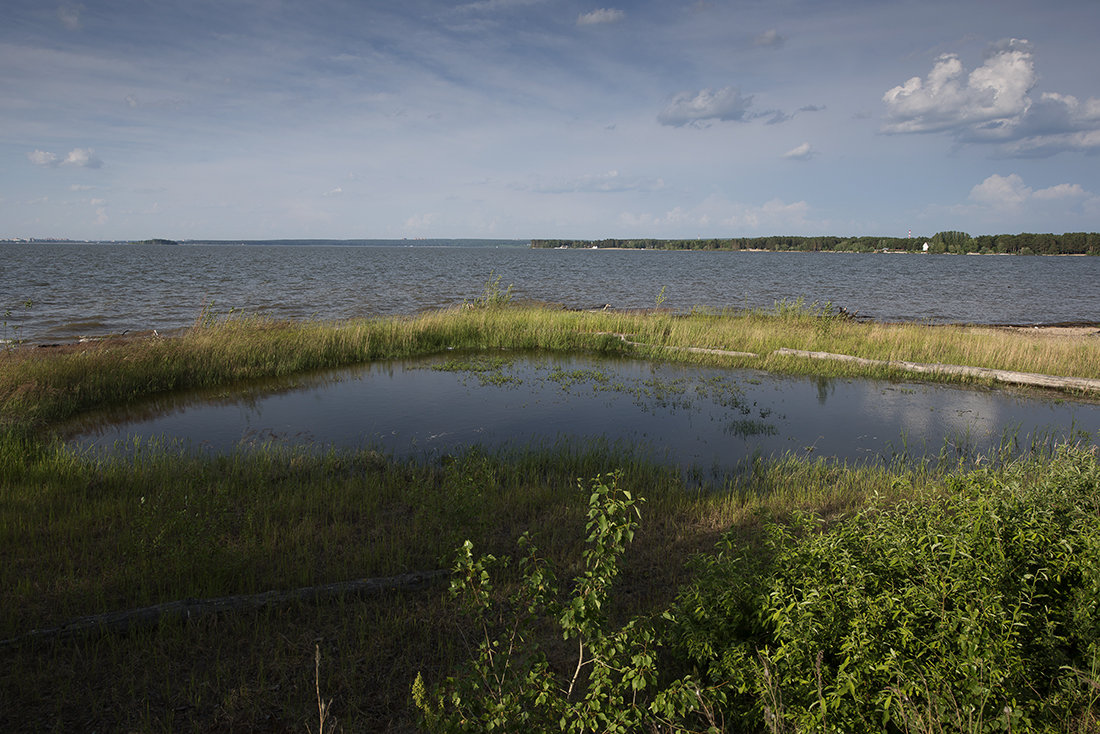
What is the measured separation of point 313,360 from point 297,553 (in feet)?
41.0

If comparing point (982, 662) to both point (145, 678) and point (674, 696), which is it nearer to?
point (674, 696)

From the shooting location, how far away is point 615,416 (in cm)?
1311

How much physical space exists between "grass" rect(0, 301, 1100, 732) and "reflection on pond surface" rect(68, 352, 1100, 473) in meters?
1.20

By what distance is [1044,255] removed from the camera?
164m

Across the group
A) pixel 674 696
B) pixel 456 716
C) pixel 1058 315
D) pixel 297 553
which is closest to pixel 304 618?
pixel 297 553

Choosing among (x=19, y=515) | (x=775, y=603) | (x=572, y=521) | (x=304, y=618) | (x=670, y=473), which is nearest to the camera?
(x=775, y=603)

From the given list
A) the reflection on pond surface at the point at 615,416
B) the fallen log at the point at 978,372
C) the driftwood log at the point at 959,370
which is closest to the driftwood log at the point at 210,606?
the reflection on pond surface at the point at 615,416

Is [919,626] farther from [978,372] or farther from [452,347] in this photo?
[452,347]

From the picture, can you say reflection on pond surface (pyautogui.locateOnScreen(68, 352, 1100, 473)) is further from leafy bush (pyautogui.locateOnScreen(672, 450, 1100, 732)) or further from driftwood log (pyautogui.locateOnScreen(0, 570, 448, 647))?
leafy bush (pyautogui.locateOnScreen(672, 450, 1100, 732))

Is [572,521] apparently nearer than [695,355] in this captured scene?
Yes

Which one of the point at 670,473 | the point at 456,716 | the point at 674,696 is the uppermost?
the point at 674,696

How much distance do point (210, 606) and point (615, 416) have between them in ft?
30.2

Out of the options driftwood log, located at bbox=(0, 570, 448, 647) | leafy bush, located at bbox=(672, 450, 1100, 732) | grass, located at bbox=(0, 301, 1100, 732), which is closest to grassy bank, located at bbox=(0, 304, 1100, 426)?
grass, located at bbox=(0, 301, 1100, 732)

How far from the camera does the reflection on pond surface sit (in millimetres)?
11070
